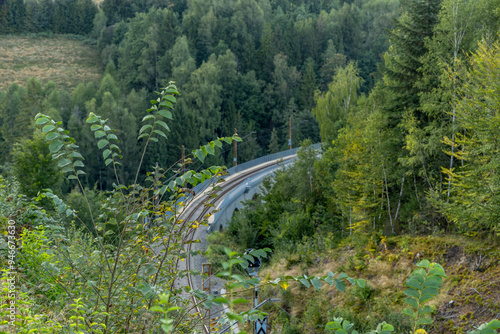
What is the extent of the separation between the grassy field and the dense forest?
10.4ft

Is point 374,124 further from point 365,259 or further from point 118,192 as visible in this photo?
point 118,192

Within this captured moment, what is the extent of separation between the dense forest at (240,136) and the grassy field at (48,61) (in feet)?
10.4

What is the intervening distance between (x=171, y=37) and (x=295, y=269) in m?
61.6

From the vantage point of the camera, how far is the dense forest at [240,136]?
4105 mm

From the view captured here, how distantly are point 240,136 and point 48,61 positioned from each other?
53.9 meters

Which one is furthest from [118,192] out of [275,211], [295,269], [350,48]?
[350,48]

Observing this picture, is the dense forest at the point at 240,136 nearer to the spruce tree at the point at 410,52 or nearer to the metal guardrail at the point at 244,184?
the spruce tree at the point at 410,52

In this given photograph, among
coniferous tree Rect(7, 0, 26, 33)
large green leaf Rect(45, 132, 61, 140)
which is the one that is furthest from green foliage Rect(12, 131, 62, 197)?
coniferous tree Rect(7, 0, 26, 33)

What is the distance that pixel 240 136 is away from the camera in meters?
60.1

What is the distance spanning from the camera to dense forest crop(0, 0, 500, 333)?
411cm

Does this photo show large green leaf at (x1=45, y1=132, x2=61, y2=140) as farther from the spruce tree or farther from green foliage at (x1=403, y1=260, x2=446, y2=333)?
the spruce tree

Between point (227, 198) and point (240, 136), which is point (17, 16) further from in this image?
point (227, 198)

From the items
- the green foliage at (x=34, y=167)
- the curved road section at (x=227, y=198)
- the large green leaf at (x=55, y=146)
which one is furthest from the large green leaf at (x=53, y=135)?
the green foliage at (x=34, y=167)

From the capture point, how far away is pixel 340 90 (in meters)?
42.5
